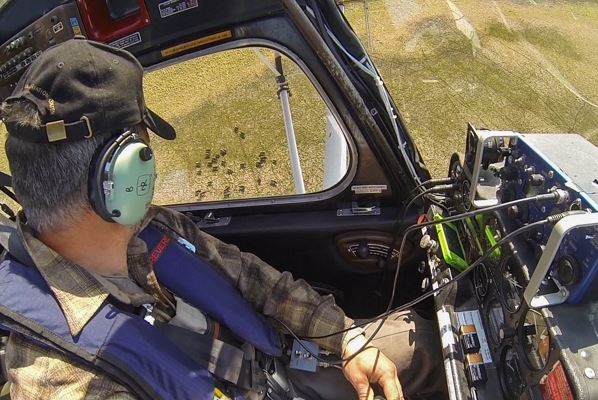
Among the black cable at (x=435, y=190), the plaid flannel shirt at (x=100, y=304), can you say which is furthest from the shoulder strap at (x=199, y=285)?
the black cable at (x=435, y=190)

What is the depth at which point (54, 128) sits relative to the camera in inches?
43.3

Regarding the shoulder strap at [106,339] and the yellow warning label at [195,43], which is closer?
the shoulder strap at [106,339]

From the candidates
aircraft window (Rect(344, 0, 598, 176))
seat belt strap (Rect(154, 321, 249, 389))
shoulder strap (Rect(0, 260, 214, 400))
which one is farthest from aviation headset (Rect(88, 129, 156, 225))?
aircraft window (Rect(344, 0, 598, 176))

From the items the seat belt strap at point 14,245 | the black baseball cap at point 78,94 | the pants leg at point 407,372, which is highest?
the black baseball cap at point 78,94

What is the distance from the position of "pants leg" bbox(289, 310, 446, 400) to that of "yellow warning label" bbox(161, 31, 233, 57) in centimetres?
107

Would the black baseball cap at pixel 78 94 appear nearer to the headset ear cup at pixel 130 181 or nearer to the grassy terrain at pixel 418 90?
the headset ear cup at pixel 130 181

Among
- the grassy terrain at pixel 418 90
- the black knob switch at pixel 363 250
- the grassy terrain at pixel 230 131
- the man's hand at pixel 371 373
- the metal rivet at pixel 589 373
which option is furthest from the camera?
the grassy terrain at pixel 418 90

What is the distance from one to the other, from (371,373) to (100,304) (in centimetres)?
81

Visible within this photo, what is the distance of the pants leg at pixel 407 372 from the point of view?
1699 mm

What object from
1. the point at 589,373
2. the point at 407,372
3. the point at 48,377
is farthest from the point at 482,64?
the point at 48,377

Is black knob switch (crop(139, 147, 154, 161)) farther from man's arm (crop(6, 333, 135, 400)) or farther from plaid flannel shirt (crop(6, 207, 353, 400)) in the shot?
man's arm (crop(6, 333, 135, 400))

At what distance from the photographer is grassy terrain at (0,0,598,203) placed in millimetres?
2473

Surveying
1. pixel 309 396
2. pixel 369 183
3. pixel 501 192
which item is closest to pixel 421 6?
pixel 369 183

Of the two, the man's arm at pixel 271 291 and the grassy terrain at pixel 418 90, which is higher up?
the man's arm at pixel 271 291
